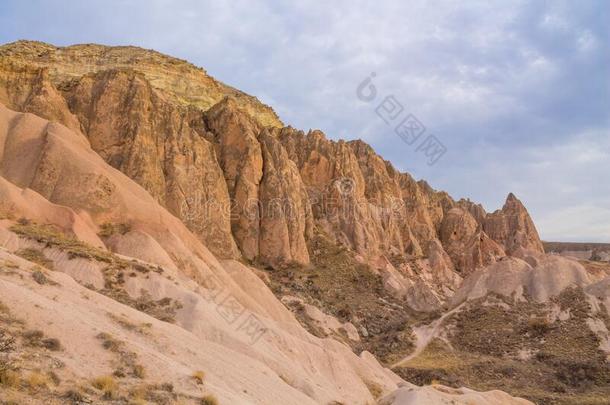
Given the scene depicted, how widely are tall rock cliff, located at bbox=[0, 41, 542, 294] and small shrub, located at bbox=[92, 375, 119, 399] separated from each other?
40293 mm

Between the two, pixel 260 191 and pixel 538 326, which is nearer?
pixel 538 326

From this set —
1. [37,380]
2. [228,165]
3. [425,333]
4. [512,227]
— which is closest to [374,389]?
[37,380]

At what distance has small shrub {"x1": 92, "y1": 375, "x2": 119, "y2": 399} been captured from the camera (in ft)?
41.5

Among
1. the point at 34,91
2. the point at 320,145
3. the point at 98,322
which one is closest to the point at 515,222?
the point at 320,145

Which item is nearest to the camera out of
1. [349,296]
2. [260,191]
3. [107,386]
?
[107,386]

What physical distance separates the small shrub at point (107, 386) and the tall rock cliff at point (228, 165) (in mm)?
40293

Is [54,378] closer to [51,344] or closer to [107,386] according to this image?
[107,386]

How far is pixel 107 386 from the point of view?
12.9m

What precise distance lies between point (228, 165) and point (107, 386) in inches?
2053

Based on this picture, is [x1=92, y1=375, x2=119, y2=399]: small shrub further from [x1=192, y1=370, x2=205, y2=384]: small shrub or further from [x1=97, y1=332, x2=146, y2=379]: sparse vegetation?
[x1=192, y1=370, x2=205, y2=384]: small shrub

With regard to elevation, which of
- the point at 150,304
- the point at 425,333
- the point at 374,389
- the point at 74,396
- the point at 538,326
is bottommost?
the point at 374,389

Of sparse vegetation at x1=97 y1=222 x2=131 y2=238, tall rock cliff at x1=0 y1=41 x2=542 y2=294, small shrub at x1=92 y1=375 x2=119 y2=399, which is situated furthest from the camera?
tall rock cliff at x1=0 y1=41 x2=542 y2=294

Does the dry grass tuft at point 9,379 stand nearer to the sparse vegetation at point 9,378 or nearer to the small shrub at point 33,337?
the sparse vegetation at point 9,378

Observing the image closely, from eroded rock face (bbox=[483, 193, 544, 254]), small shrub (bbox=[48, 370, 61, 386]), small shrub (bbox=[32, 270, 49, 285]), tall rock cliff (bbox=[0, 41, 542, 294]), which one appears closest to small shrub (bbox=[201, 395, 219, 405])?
small shrub (bbox=[48, 370, 61, 386])
